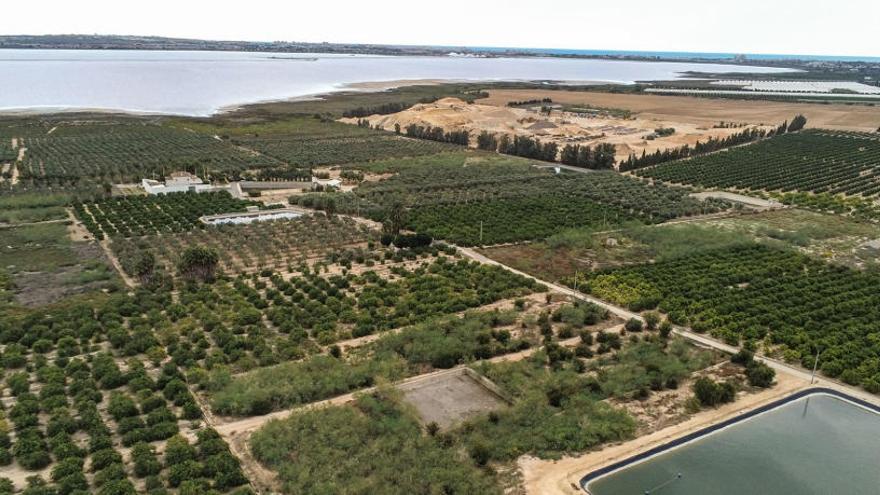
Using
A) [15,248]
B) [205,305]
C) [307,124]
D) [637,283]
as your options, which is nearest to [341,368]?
[205,305]

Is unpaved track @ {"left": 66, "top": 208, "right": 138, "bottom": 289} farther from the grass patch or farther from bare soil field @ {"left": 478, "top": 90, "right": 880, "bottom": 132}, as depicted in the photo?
bare soil field @ {"left": 478, "top": 90, "right": 880, "bottom": 132}

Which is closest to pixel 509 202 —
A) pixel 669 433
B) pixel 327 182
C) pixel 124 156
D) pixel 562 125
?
pixel 327 182

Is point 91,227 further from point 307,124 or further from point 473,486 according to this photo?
point 307,124

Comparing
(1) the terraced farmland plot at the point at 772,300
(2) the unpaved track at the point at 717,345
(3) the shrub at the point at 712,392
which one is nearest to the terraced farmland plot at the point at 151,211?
(2) the unpaved track at the point at 717,345

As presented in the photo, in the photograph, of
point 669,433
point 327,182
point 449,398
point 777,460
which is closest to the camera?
point 777,460

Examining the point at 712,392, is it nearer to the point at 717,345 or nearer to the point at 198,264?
the point at 717,345

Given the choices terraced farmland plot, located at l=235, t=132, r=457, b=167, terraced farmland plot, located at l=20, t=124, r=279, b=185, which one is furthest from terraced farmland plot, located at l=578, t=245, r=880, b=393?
terraced farmland plot, located at l=20, t=124, r=279, b=185

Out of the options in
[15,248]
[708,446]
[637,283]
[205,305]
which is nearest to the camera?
[708,446]
